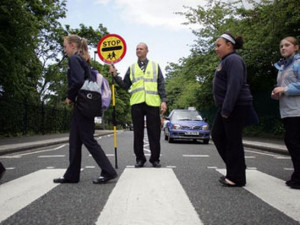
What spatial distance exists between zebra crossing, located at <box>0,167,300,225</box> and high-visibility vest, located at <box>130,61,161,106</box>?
1.35 m

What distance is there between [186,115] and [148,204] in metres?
12.3

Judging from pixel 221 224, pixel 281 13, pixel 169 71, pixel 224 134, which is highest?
pixel 169 71

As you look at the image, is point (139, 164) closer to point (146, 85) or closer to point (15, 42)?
point (146, 85)

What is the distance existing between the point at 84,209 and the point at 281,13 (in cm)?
1088

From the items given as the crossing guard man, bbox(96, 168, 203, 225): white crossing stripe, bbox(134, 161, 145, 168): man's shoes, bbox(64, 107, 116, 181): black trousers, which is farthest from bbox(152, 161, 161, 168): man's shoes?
bbox(64, 107, 116, 181): black trousers

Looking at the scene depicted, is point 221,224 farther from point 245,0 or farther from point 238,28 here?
point 245,0

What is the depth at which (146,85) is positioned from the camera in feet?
18.5

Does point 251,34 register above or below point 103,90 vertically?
above

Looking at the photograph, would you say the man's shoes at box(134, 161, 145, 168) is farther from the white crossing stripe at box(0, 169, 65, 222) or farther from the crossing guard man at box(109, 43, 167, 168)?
the white crossing stripe at box(0, 169, 65, 222)

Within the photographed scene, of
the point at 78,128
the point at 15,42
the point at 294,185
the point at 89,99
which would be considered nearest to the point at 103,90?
the point at 89,99

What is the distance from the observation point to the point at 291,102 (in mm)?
3963

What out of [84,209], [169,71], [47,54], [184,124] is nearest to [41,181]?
[84,209]

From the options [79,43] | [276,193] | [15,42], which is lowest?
[276,193]

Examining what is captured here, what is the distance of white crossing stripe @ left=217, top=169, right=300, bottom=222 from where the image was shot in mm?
2875
